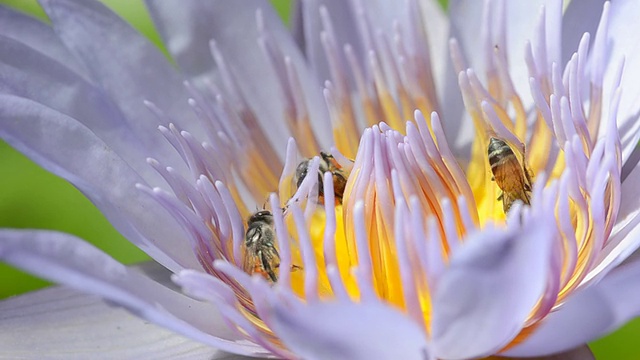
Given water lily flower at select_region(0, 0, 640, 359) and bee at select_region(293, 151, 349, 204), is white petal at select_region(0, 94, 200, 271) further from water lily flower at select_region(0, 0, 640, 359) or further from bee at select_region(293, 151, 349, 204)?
bee at select_region(293, 151, 349, 204)

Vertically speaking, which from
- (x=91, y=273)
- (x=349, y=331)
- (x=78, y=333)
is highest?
(x=78, y=333)

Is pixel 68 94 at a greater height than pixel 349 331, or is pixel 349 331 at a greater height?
pixel 68 94

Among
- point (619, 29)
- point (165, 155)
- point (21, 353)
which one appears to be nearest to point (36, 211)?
point (165, 155)

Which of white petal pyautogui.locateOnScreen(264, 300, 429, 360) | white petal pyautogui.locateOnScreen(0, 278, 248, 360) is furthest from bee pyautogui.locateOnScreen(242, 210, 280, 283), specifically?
white petal pyautogui.locateOnScreen(264, 300, 429, 360)

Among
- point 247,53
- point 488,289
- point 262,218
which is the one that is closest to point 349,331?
point 488,289

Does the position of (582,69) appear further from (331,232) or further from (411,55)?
(331,232)

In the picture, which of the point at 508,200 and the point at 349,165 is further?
the point at 349,165

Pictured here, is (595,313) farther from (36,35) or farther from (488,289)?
(36,35)
